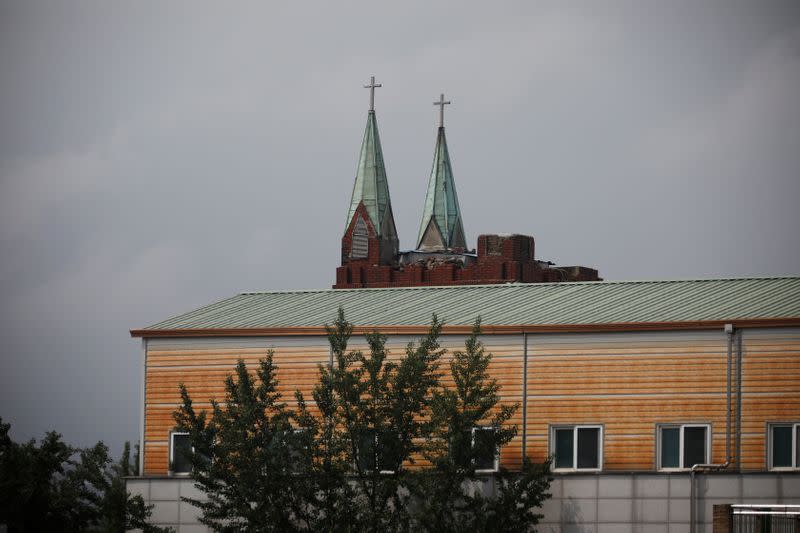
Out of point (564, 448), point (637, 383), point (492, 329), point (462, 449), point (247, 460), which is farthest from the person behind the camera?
point (492, 329)

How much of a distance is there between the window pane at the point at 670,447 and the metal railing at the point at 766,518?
4.38 meters

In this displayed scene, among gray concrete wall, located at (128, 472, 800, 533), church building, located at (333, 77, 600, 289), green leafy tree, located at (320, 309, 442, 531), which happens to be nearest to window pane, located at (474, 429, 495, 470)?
green leafy tree, located at (320, 309, 442, 531)

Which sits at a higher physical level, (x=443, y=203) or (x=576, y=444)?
(x=443, y=203)

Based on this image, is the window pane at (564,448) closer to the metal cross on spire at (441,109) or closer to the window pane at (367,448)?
the window pane at (367,448)

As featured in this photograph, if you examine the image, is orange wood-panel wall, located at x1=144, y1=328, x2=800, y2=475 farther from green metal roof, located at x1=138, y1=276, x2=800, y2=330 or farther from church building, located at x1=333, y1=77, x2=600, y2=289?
church building, located at x1=333, y1=77, x2=600, y2=289

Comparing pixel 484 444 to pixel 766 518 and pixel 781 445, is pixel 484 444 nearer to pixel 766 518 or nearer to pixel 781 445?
pixel 766 518

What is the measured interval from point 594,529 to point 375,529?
6403 millimetres

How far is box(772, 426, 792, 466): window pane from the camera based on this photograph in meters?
53.6

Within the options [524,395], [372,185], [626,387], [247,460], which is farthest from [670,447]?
[372,185]

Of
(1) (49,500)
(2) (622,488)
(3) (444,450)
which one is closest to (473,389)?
(3) (444,450)

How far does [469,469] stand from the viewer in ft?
172

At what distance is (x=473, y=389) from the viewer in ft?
173

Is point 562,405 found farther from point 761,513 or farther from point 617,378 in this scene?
point 761,513

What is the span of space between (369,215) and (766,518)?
9431 cm
